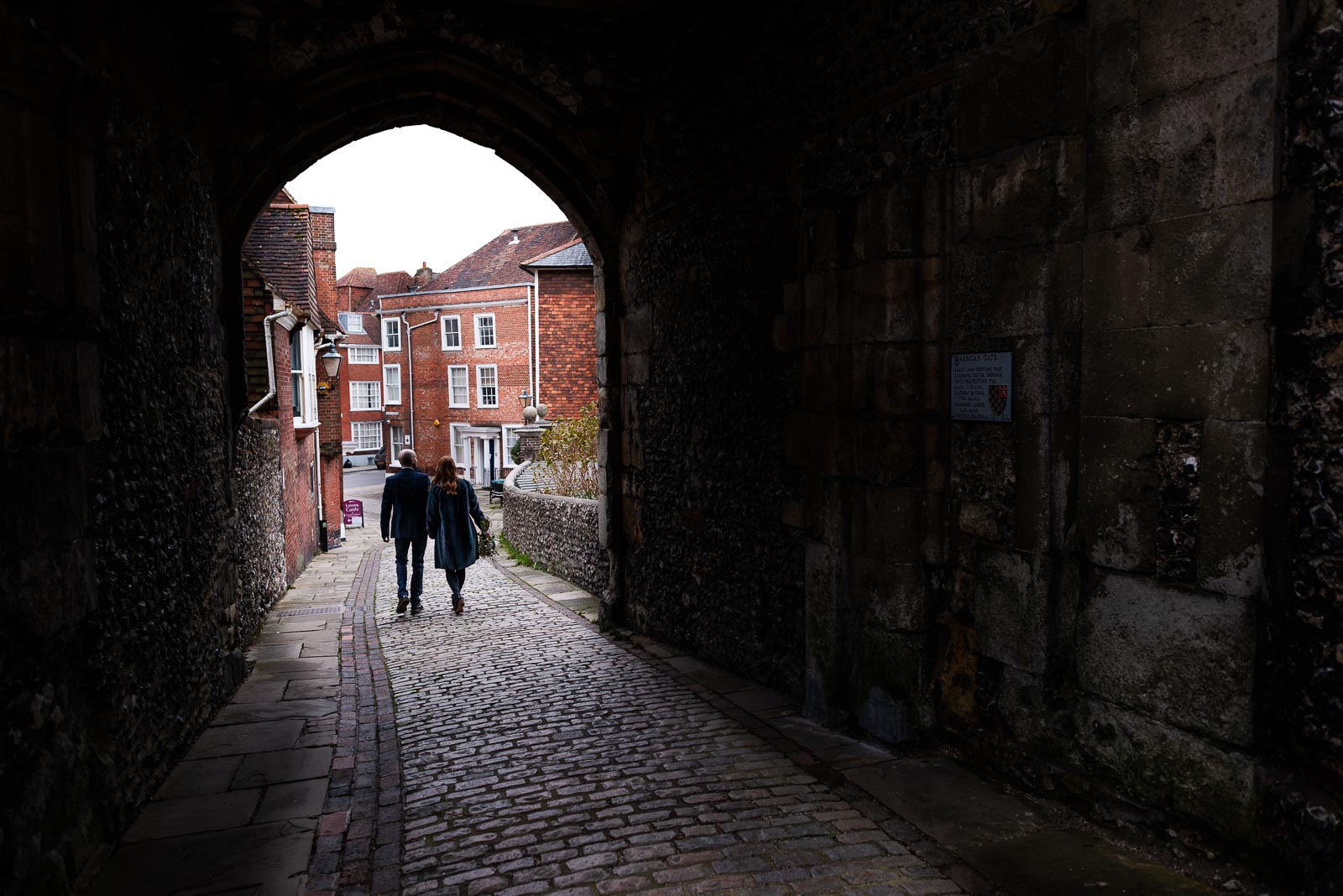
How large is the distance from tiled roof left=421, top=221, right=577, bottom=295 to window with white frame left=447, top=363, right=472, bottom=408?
10.5 ft

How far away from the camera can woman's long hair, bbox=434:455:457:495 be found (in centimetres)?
912

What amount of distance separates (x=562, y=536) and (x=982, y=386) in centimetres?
786

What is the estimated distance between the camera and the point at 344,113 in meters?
7.14

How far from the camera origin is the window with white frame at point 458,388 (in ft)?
112

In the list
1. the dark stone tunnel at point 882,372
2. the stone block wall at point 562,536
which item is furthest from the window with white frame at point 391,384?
the dark stone tunnel at point 882,372

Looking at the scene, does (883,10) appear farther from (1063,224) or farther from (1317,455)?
(1317,455)

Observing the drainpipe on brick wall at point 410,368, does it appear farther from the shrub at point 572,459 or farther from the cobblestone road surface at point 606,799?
the cobblestone road surface at point 606,799

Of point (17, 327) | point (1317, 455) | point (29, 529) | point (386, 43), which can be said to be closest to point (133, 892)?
point (29, 529)

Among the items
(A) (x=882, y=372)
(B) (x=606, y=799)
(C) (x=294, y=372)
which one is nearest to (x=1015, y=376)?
(A) (x=882, y=372)

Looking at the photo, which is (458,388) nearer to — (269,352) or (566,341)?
(566,341)

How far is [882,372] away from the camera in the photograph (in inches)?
179

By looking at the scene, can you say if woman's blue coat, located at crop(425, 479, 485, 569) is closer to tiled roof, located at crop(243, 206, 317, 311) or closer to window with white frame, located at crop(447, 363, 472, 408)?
tiled roof, located at crop(243, 206, 317, 311)

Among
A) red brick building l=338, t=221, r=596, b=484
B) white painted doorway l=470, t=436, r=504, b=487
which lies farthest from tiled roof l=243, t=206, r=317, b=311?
white painted doorway l=470, t=436, r=504, b=487

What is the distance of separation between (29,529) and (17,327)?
2.20 ft
